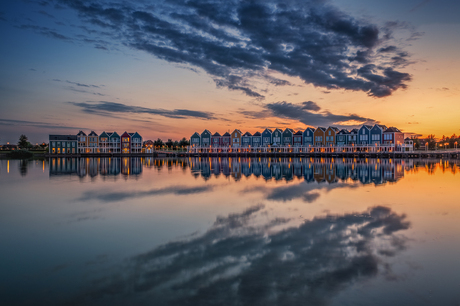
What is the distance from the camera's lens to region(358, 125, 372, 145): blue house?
73.4 m

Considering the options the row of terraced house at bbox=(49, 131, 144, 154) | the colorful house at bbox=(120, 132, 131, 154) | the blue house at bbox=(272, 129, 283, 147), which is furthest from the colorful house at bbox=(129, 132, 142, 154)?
the blue house at bbox=(272, 129, 283, 147)

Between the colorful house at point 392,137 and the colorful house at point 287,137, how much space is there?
985 inches

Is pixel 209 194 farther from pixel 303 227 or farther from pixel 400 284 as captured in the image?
pixel 400 284

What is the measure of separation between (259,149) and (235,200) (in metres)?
71.5

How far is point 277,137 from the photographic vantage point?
85562 mm

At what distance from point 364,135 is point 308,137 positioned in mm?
15020

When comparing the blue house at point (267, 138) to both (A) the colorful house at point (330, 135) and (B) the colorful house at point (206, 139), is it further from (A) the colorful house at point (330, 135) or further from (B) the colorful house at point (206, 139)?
(B) the colorful house at point (206, 139)

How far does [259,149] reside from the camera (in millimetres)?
86000

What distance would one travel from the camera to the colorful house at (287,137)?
84.2m

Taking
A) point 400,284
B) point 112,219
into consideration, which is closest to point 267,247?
point 400,284

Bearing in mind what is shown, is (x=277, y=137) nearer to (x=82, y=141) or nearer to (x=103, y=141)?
(x=103, y=141)

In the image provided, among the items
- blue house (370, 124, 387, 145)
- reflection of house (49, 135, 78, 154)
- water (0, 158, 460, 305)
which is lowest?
water (0, 158, 460, 305)

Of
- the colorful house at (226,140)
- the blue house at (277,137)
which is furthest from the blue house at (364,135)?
the colorful house at (226,140)

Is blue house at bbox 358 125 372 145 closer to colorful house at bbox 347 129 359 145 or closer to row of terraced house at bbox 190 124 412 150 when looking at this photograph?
row of terraced house at bbox 190 124 412 150
